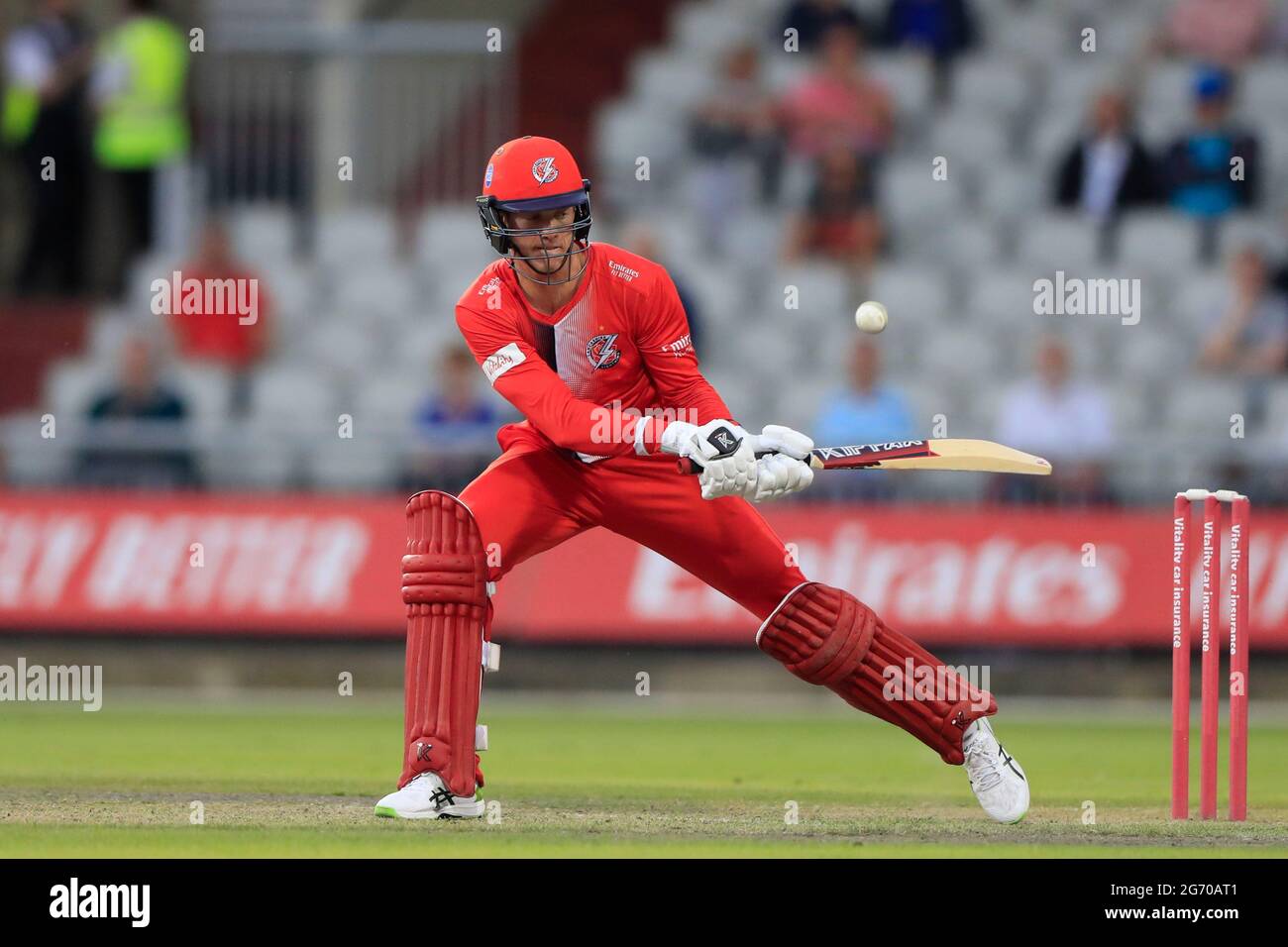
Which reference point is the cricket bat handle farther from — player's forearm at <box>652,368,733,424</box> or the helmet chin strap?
the helmet chin strap

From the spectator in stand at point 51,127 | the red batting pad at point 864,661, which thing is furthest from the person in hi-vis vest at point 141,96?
the red batting pad at point 864,661

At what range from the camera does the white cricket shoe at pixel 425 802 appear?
803 cm

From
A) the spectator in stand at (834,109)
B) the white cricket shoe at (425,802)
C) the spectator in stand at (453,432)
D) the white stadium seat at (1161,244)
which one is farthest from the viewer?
the spectator in stand at (834,109)

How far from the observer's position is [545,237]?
835cm

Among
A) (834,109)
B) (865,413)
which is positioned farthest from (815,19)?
(865,413)

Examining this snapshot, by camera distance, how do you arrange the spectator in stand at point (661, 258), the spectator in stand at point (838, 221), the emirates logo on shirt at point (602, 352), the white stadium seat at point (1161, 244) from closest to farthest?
the emirates logo on shirt at point (602, 352), the spectator in stand at point (661, 258), the white stadium seat at point (1161, 244), the spectator in stand at point (838, 221)

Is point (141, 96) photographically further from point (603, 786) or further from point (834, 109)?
point (603, 786)

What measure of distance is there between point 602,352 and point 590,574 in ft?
21.0

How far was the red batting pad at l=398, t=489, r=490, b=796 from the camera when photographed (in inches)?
319

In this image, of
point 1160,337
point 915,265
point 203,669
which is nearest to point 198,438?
point 203,669

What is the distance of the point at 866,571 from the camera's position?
584 inches

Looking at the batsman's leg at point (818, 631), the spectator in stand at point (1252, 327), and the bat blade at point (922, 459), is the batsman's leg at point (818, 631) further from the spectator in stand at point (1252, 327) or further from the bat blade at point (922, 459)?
the spectator in stand at point (1252, 327)
